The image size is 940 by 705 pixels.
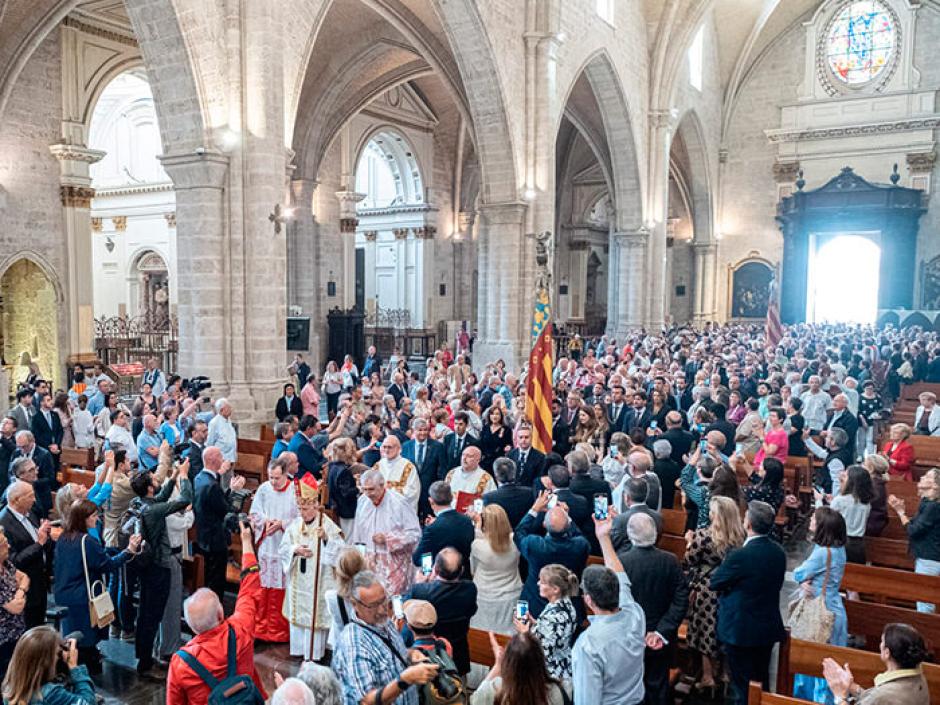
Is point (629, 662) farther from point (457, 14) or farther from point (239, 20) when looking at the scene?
point (457, 14)

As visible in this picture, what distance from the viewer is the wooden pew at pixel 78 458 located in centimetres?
876

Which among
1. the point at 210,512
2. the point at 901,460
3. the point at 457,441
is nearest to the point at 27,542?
the point at 210,512

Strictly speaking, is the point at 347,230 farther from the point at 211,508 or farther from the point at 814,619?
the point at 814,619

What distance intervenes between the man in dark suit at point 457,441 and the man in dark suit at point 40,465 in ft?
12.9

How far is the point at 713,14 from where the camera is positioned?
31.1 m

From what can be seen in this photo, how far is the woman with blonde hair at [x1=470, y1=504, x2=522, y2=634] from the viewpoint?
5066mm

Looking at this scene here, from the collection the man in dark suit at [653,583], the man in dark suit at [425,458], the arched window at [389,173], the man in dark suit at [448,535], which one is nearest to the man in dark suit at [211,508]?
the man in dark suit at [448,535]

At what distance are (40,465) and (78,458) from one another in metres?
1.20

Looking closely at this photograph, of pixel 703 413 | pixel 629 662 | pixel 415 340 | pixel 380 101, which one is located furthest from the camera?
pixel 415 340

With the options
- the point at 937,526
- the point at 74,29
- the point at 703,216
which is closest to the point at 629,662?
the point at 937,526

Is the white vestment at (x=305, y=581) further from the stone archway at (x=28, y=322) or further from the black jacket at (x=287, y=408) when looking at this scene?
the stone archway at (x=28, y=322)

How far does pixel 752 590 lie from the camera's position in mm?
4520

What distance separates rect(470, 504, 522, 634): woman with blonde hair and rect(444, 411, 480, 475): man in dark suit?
2.69 metres

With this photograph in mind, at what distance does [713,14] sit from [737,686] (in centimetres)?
3203
